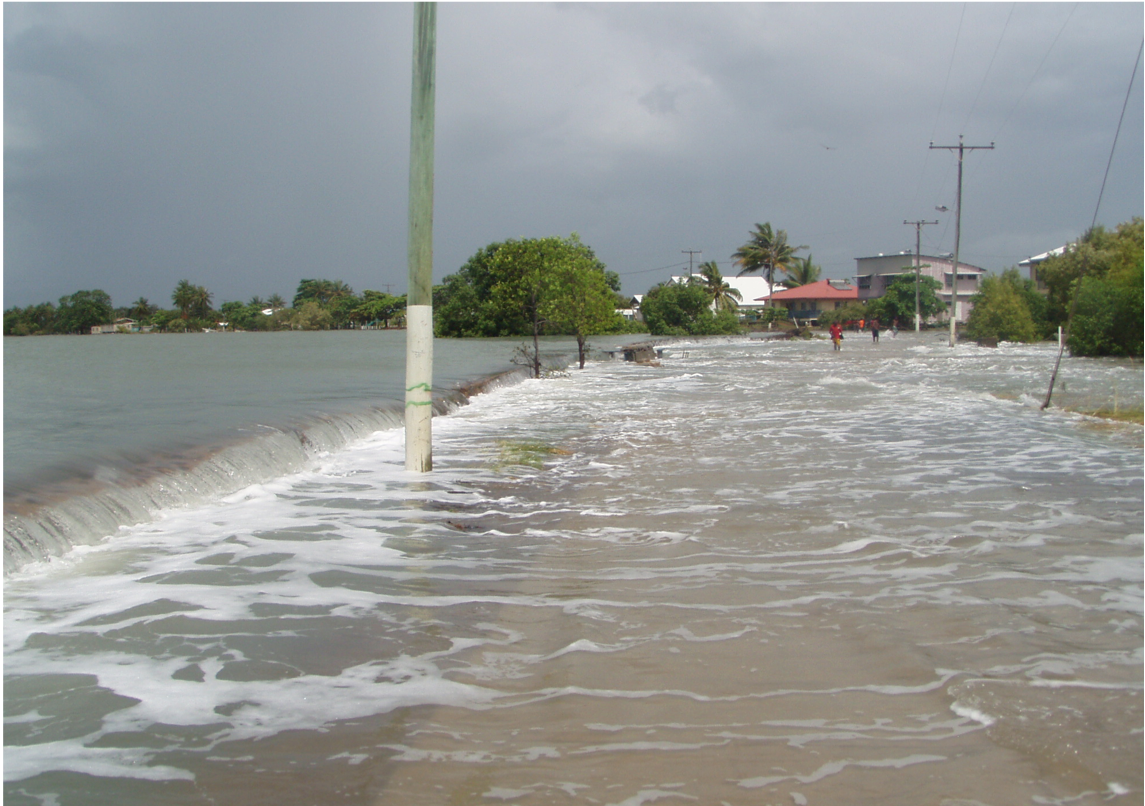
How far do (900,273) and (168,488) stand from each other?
9708 cm

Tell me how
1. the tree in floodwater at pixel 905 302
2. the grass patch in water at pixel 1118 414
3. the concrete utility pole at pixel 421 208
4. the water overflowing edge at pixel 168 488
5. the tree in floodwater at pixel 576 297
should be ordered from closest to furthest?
the water overflowing edge at pixel 168 488, the concrete utility pole at pixel 421 208, the grass patch in water at pixel 1118 414, the tree in floodwater at pixel 576 297, the tree in floodwater at pixel 905 302

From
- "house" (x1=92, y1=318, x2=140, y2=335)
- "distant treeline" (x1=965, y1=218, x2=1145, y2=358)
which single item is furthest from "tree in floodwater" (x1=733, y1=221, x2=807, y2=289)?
"house" (x1=92, y1=318, x2=140, y2=335)

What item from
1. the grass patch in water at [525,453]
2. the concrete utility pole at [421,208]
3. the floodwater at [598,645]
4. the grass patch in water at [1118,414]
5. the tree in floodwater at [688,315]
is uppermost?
the tree in floodwater at [688,315]

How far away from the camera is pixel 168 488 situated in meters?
7.81

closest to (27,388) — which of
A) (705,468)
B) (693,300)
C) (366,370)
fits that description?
(366,370)

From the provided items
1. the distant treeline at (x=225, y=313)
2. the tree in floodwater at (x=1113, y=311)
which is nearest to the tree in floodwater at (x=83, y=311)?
the distant treeline at (x=225, y=313)

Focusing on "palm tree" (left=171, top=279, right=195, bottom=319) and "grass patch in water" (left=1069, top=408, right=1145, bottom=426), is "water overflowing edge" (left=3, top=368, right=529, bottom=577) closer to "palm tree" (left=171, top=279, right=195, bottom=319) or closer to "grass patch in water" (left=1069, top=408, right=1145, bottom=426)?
"grass patch in water" (left=1069, top=408, right=1145, bottom=426)

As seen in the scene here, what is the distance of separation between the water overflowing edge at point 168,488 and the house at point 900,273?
304 ft

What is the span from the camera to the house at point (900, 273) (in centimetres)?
9744

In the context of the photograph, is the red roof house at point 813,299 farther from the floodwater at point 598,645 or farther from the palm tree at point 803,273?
the floodwater at point 598,645

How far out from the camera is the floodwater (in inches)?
116

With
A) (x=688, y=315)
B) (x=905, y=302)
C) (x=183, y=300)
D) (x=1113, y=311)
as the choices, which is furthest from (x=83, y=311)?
(x=1113, y=311)

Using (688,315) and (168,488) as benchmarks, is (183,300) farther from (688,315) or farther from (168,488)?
(168,488)

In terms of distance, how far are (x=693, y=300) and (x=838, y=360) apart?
41744 mm
